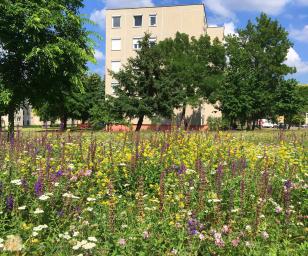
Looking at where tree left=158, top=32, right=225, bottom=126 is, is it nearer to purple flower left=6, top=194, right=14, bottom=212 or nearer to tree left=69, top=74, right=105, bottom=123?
tree left=69, top=74, right=105, bottom=123

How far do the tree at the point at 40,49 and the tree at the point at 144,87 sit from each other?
14.0 meters

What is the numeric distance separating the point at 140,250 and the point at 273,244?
5.16 feet

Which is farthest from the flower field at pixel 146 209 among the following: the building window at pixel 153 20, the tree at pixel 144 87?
the building window at pixel 153 20

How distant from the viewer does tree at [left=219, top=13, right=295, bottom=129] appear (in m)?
47.2

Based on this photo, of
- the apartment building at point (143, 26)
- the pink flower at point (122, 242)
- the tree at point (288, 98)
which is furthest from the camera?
the apartment building at point (143, 26)

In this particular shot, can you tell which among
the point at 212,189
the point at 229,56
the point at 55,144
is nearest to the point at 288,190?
the point at 212,189

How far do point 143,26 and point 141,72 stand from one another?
27.8 m

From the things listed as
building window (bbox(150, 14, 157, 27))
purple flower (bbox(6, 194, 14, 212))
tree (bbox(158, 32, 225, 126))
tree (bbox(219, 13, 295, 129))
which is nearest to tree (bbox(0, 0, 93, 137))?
purple flower (bbox(6, 194, 14, 212))

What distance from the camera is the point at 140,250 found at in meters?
4.19

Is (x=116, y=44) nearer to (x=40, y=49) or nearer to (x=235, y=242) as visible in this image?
(x=40, y=49)

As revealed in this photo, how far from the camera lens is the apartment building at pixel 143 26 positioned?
204ft

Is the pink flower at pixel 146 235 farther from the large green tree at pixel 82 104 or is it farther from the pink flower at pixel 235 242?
the large green tree at pixel 82 104

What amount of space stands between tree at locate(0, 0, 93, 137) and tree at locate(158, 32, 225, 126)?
82.3 ft

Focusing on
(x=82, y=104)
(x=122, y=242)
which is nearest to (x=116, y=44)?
(x=82, y=104)
